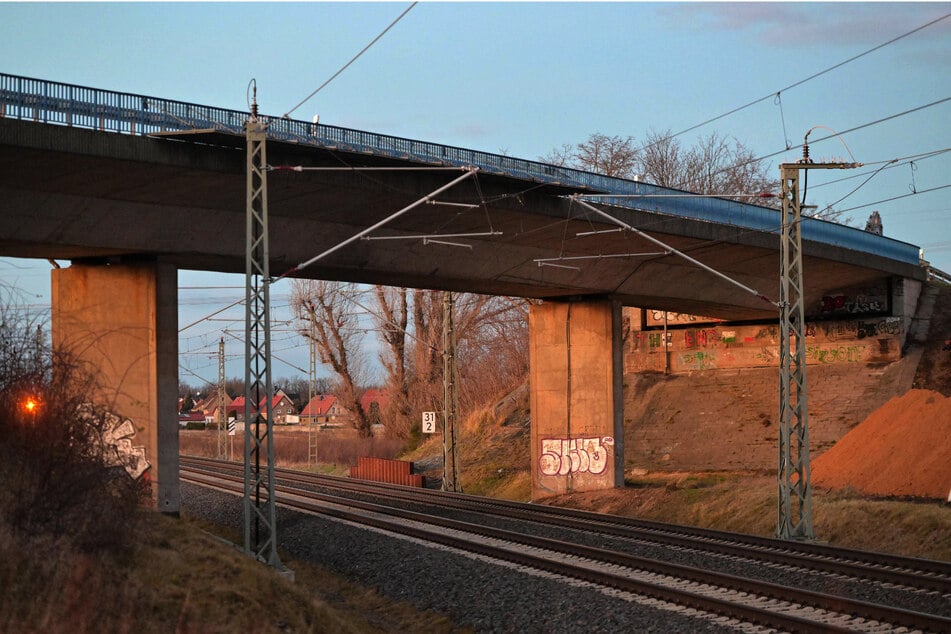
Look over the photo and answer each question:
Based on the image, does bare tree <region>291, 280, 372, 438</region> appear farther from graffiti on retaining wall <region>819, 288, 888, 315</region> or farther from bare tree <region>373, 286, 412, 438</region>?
graffiti on retaining wall <region>819, 288, 888, 315</region>

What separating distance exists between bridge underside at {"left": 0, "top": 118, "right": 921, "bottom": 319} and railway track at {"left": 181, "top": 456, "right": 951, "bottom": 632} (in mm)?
7137

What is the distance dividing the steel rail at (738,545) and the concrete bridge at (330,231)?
180 inches

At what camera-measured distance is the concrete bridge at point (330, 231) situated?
71.7 feet

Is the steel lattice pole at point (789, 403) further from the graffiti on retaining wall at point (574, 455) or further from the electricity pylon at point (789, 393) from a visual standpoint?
the graffiti on retaining wall at point (574, 455)

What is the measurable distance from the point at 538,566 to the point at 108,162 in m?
12.0

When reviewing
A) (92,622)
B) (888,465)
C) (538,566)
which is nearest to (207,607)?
(92,622)

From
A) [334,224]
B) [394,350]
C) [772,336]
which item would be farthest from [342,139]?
[394,350]

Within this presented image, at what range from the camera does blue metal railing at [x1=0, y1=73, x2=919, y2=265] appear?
2073 cm

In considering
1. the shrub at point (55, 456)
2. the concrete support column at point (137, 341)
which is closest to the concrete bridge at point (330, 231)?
the concrete support column at point (137, 341)

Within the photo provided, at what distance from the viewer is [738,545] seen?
2294cm

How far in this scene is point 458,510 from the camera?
31.6 m

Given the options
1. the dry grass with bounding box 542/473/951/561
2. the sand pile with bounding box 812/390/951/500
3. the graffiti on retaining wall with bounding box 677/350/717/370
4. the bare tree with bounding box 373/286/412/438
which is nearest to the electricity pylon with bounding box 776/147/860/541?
the dry grass with bounding box 542/473/951/561

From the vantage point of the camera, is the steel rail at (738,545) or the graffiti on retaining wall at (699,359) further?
the graffiti on retaining wall at (699,359)

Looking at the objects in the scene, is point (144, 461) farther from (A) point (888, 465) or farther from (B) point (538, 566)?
(A) point (888, 465)
